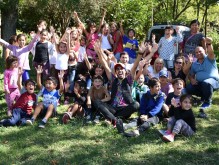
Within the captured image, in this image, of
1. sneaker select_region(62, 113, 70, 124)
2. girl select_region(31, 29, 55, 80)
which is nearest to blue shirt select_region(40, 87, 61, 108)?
sneaker select_region(62, 113, 70, 124)

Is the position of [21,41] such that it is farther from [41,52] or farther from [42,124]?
[42,124]

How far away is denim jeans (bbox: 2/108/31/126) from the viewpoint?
6.18 meters

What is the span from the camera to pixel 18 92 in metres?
6.93

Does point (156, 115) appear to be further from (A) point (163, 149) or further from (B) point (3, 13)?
(B) point (3, 13)

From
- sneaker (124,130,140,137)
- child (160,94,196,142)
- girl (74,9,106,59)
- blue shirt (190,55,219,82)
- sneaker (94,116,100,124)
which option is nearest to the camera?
child (160,94,196,142)

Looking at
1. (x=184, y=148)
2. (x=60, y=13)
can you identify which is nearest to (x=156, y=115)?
(x=184, y=148)

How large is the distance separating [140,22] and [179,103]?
685 inches

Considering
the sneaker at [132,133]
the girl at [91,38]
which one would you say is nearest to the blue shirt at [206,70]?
the sneaker at [132,133]

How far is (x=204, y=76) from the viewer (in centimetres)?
734

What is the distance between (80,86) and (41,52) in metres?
1.38

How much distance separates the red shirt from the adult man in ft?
11.2

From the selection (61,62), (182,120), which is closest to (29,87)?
(61,62)

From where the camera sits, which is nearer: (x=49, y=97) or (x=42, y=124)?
(x=42, y=124)

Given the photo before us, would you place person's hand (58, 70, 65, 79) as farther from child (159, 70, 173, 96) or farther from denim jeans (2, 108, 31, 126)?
child (159, 70, 173, 96)
